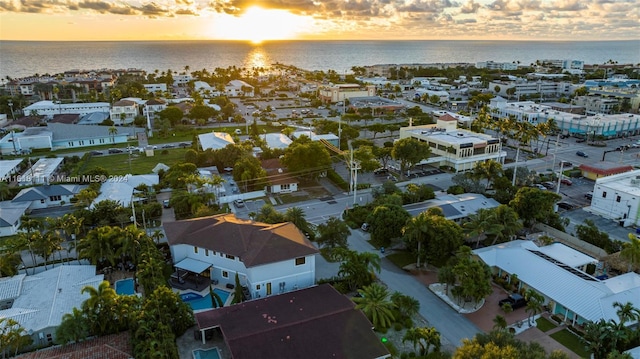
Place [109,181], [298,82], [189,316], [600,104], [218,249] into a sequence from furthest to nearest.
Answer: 1. [298,82]
2. [600,104]
3. [109,181]
4. [218,249]
5. [189,316]

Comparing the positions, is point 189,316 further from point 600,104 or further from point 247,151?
point 600,104

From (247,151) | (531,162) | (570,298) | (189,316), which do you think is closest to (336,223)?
(189,316)

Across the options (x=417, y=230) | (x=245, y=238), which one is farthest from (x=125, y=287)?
(x=417, y=230)

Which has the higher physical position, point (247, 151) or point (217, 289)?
point (247, 151)

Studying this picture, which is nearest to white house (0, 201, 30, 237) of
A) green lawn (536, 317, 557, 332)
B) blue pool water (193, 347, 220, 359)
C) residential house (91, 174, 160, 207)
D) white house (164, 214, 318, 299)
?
residential house (91, 174, 160, 207)

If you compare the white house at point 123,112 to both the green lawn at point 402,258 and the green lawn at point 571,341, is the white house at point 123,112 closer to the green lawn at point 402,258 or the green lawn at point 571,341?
the green lawn at point 402,258

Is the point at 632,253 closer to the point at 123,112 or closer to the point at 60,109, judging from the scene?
the point at 123,112
